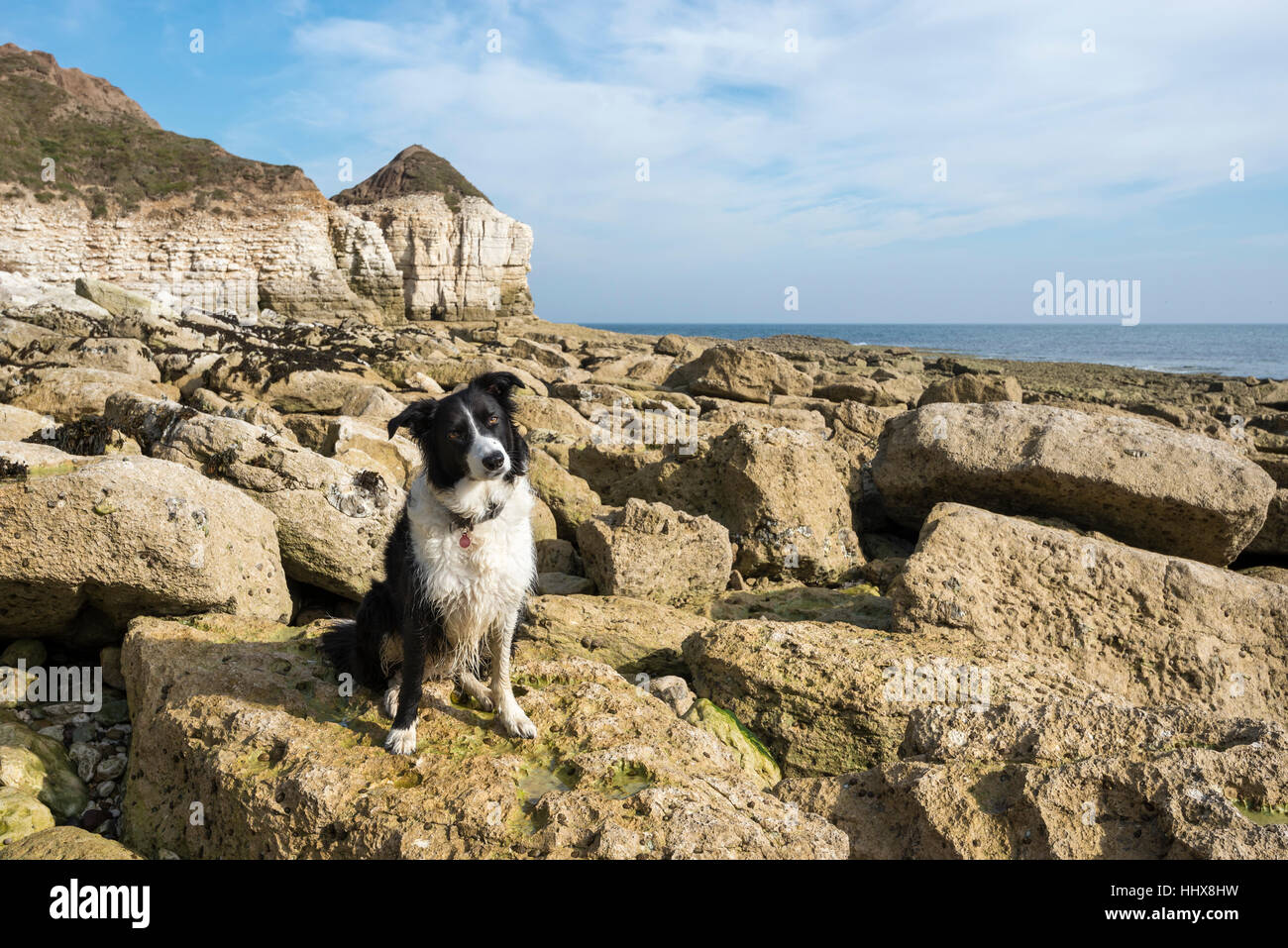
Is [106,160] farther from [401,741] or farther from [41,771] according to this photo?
[401,741]

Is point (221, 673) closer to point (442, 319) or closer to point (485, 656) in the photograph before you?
point (485, 656)

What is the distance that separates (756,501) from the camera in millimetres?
7621

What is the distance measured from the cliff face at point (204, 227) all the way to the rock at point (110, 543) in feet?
102

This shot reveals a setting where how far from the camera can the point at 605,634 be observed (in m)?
5.39

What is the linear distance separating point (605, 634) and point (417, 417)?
2378 millimetres

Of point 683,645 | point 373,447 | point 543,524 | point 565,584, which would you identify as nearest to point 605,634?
point 683,645

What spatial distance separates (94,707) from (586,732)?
11.0 ft

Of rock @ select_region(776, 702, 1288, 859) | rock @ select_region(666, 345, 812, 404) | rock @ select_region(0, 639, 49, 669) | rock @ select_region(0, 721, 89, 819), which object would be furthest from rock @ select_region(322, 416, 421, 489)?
rock @ select_region(666, 345, 812, 404)

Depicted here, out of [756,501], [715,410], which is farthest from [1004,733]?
[715,410]

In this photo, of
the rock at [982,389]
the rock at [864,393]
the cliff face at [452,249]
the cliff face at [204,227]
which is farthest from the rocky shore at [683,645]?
the cliff face at [452,249]

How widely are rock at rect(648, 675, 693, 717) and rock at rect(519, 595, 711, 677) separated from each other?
0.47 meters

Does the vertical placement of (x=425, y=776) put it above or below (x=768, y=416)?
below

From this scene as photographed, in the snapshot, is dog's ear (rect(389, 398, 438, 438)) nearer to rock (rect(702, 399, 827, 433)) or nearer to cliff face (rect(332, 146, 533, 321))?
rock (rect(702, 399, 827, 433))

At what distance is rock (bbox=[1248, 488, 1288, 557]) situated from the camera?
8094 mm
